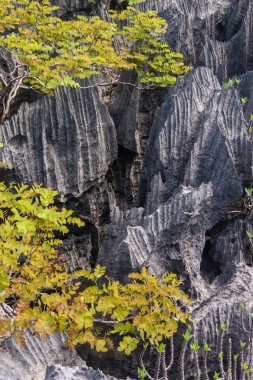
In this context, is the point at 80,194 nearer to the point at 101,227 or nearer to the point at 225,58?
the point at 101,227

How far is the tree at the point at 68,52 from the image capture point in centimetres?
605

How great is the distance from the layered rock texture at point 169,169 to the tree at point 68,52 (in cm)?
41

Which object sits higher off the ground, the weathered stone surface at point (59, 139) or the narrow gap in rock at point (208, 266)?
the weathered stone surface at point (59, 139)

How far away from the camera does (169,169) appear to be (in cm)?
590

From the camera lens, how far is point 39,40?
22.8ft

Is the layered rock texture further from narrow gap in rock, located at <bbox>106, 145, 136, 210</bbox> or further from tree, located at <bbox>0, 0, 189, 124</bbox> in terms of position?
tree, located at <bbox>0, 0, 189, 124</bbox>

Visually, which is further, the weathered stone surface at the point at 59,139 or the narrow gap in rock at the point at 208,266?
the weathered stone surface at the point at 59,139

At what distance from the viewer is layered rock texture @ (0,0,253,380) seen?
14.8ft

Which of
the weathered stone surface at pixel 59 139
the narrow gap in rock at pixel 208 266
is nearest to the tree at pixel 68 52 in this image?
the weathered stone surface at pixel 59 139

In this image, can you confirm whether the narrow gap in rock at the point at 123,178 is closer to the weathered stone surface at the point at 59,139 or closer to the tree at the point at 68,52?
the weathered stone surface at the point at 59,139

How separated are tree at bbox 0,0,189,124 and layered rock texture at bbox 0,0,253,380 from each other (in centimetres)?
41

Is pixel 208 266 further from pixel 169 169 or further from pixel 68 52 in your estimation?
pixel 68 52

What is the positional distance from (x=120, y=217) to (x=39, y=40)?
337cm

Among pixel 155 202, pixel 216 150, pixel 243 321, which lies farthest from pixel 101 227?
pixel 243 321
